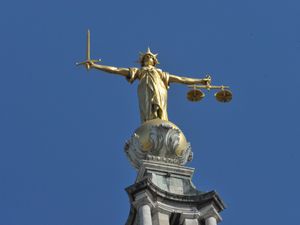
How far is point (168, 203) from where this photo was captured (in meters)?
45.9

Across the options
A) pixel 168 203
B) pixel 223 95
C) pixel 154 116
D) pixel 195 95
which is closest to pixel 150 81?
pixel 154 116

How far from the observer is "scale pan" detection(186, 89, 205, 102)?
50375 mm

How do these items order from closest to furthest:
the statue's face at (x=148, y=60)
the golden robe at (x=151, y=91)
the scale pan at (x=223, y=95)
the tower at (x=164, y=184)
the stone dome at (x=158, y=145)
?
the tower at (x=164, y=184) < the stone dome at (x=158, y=145) < the golden robe at (x=151, y=91) < the scale pan at (x=223, y=95) < the statue's face at (x=148, y=60)

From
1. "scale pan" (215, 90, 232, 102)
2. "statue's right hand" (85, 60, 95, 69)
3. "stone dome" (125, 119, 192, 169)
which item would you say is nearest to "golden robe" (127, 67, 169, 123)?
"stone dome" (125, 119, 192, 169)

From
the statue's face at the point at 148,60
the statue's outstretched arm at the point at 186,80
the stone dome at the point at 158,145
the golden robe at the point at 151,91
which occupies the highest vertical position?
the statue's face at the point at 148,60

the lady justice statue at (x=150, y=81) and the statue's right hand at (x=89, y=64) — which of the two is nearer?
the lady justice statue at (x=150, y=81)

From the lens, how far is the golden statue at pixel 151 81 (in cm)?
4916

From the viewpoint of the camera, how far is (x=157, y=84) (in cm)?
4975

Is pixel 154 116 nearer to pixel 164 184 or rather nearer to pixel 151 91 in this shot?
pixel 151 91

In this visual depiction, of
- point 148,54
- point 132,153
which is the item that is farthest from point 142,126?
point 148,54

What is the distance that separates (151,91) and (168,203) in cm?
501

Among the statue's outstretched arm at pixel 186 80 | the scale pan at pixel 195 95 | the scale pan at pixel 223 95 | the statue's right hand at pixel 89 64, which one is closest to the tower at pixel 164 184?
the scale pan at pixel 195 95

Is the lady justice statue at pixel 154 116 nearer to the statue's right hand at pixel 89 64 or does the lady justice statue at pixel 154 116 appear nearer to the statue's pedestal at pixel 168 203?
the statue's right hand at pixel 89 64

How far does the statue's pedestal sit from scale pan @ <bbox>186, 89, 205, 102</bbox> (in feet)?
14.5
